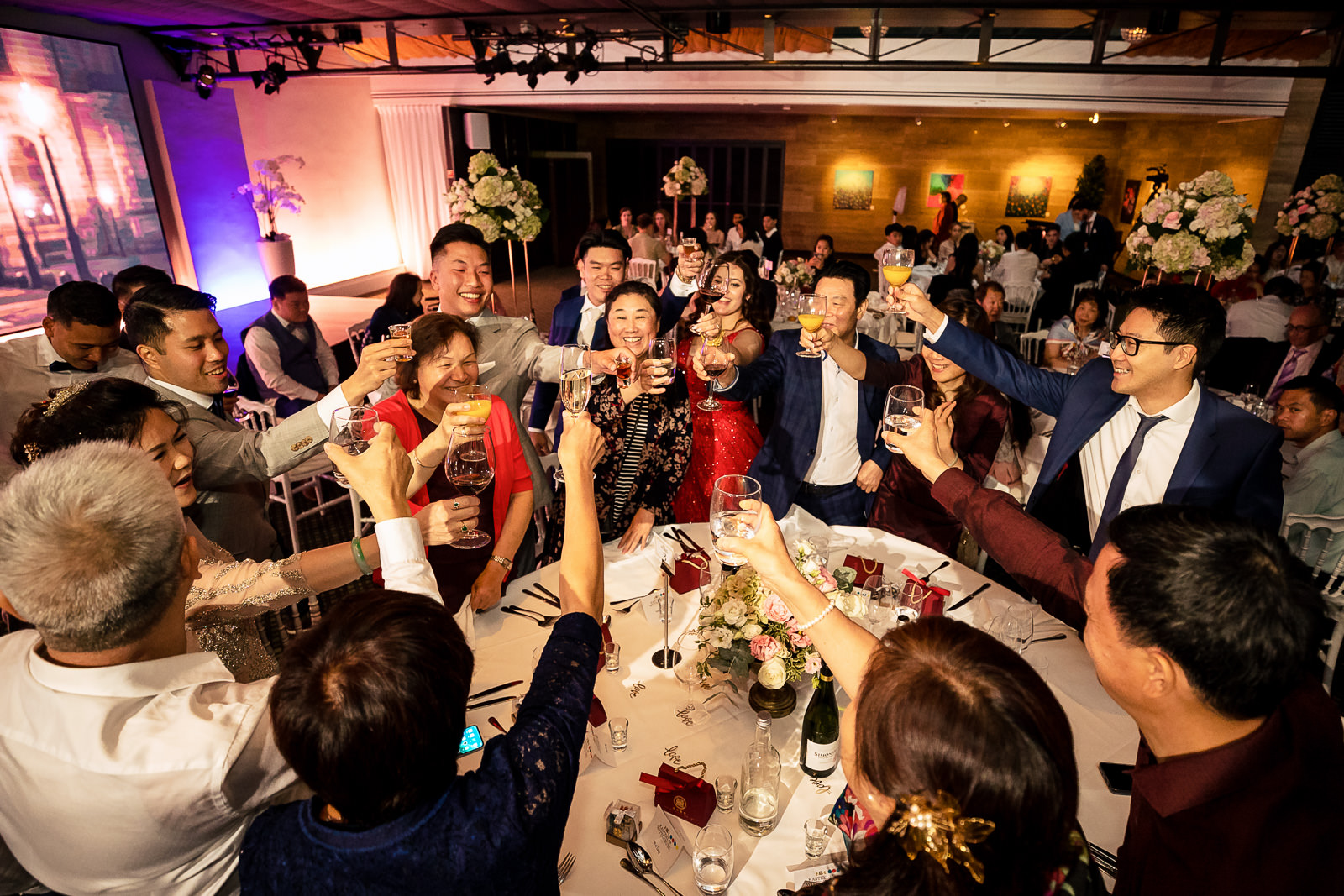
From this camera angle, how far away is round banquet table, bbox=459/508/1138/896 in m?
1.42

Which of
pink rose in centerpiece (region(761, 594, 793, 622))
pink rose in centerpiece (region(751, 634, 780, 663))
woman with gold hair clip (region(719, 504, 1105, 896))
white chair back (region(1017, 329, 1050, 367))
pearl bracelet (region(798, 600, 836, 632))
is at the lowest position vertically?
white chair back (region(1017, 329, 1050, 367))

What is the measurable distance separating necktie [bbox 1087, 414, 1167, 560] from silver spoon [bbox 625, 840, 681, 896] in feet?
6.06

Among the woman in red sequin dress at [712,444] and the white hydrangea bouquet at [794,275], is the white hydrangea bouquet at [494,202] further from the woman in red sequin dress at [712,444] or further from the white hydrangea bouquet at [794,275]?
the white hydrangea bouquet at [794,275]

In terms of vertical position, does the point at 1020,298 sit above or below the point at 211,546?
below

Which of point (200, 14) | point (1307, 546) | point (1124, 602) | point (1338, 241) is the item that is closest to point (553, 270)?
point (200, 14)

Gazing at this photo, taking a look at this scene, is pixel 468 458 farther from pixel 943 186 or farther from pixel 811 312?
pixel 943 186

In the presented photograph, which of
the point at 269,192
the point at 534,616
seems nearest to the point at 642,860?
the point at 534,616

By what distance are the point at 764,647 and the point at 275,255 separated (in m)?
10.6

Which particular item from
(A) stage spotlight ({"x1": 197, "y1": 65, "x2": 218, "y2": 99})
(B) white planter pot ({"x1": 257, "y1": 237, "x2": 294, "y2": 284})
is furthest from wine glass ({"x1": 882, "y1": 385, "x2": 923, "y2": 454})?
(A) stage spotlight ({"x1": 197, "y1": 65, "x2": 218, "y2": 99})

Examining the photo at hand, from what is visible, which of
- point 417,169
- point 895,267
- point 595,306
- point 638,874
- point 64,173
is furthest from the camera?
point 417,169

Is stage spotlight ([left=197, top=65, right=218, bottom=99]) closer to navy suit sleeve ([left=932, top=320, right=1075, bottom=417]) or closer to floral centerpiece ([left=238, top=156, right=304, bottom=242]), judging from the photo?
floral centerpiece ([left=238, top=156, right=304, bottom=242])

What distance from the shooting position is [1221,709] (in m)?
1.19

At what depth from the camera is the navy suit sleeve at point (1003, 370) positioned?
8.72 ft

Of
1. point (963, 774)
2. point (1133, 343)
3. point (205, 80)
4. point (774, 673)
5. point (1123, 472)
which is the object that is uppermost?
point (205, 80)
